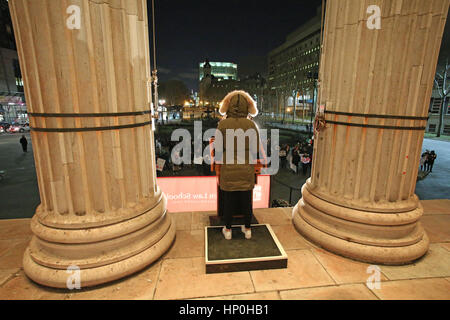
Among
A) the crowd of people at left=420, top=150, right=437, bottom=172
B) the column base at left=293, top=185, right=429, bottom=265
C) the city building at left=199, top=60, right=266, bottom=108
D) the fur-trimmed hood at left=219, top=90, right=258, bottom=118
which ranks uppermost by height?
the city building at left=199, top=60, right=266, bottom=108

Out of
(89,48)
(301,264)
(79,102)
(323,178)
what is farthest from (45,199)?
(323,178)

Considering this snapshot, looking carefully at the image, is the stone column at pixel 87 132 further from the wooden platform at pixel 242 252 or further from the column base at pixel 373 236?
the column base at pixel 373 236

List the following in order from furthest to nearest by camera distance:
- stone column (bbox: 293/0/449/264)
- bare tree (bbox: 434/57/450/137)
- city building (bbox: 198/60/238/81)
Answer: city building (bbox: 198/60/238/81) → bare tree (bbox: 434/57/450/137) → stone column (bbox: 293/0/449/264)

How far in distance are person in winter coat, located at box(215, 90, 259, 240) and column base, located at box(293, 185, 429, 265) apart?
1091 mm

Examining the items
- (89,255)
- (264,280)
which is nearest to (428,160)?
(264,280)

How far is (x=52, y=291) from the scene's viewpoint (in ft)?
8.25

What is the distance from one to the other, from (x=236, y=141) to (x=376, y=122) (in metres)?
1.70

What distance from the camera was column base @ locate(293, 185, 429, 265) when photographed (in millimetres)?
2994

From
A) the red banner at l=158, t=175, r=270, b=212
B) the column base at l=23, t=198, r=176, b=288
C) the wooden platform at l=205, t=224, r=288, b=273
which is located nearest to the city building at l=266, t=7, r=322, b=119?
the red banner at l=158, t=175, r=270, b=212

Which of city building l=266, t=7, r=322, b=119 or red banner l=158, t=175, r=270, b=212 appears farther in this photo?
city building l=266, t=7, r=322, b=119

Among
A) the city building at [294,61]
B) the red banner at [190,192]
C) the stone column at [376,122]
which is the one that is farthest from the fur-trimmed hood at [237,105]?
the city building at [294,61]

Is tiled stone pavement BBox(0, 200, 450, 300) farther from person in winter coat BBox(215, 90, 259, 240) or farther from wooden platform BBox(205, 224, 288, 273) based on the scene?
person in winter coat BBox(215, 90, 259, 240)

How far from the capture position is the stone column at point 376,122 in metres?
2.77
